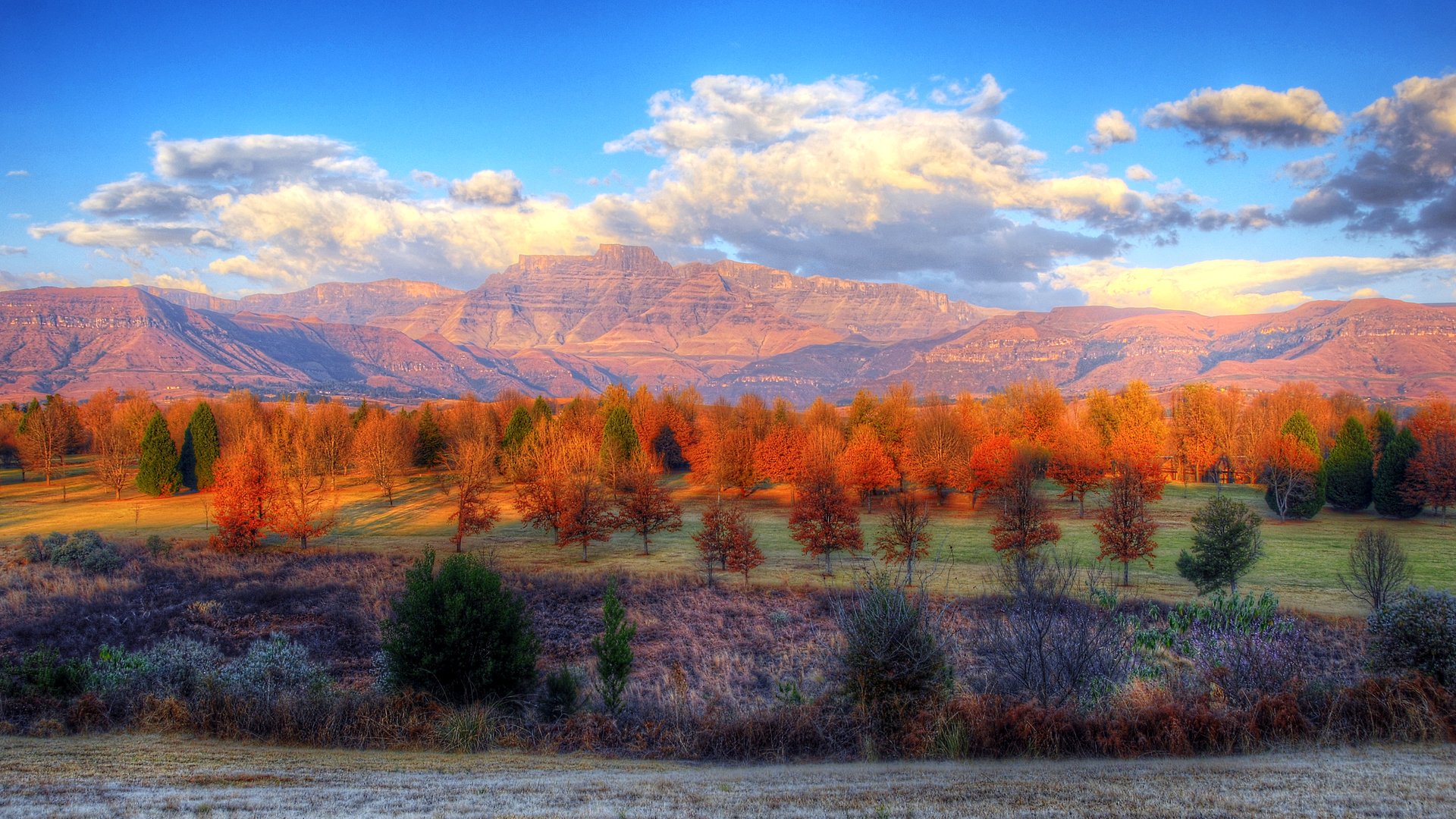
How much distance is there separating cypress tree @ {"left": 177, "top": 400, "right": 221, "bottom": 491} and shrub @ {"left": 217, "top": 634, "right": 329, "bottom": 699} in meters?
63.4

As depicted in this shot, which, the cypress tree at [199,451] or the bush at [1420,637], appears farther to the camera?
the cypress tree at [199,451]

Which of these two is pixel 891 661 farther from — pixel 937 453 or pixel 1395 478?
pixel 1395 478

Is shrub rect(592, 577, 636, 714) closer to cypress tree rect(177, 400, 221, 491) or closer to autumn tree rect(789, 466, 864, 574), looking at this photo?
autumn tree rect(789, 466, 864, 574)

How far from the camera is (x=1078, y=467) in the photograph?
2382 inches

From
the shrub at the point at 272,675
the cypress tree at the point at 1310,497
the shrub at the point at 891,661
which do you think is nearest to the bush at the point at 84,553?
the shrub at the point at 272,675

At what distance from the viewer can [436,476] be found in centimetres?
7881

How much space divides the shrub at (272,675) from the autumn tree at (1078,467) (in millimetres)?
58181

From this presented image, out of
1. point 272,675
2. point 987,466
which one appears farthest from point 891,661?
point 987,466

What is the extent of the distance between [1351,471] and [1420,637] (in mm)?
60968

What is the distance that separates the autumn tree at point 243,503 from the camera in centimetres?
4384

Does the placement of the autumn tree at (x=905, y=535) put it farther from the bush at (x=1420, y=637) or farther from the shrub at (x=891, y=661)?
the shrub at (x=891, y=661)

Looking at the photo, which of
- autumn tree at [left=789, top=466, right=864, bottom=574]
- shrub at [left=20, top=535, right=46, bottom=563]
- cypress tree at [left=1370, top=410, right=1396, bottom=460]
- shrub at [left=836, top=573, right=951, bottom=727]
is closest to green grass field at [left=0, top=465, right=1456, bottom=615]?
autumn tree at [left=789, top=466, right=864, bottom=574]

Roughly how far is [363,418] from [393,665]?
83.5 metres

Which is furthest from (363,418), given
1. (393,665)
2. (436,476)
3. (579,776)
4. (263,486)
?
(579,776)
